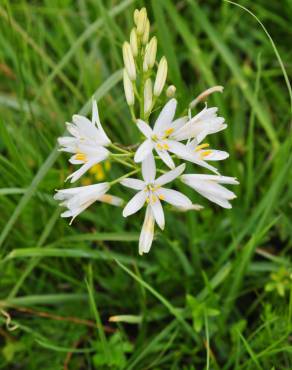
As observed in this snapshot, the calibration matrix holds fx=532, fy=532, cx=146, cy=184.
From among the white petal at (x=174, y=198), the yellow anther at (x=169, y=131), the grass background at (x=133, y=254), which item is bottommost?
the grass background at (x=133, y=254)

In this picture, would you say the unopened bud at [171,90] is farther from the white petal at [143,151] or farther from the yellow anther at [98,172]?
Result: the yellow anther at [98,172]

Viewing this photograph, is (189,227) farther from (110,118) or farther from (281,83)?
(281,83)

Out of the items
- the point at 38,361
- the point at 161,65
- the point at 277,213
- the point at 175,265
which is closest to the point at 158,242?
the point at 175,265

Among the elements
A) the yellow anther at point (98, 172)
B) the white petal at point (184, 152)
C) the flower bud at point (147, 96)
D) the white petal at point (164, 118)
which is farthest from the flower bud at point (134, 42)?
the yellow anther at point (98, 172)

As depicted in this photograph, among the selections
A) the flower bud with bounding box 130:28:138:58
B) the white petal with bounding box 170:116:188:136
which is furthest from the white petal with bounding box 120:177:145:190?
the flower bud with bounding box 130:28:138:58

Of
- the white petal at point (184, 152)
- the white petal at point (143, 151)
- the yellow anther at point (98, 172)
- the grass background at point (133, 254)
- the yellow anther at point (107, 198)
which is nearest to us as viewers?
the white petal at point (143, 151)

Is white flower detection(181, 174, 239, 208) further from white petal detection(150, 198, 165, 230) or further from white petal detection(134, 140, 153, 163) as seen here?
white petal detection(134, 140, 153, 163)
